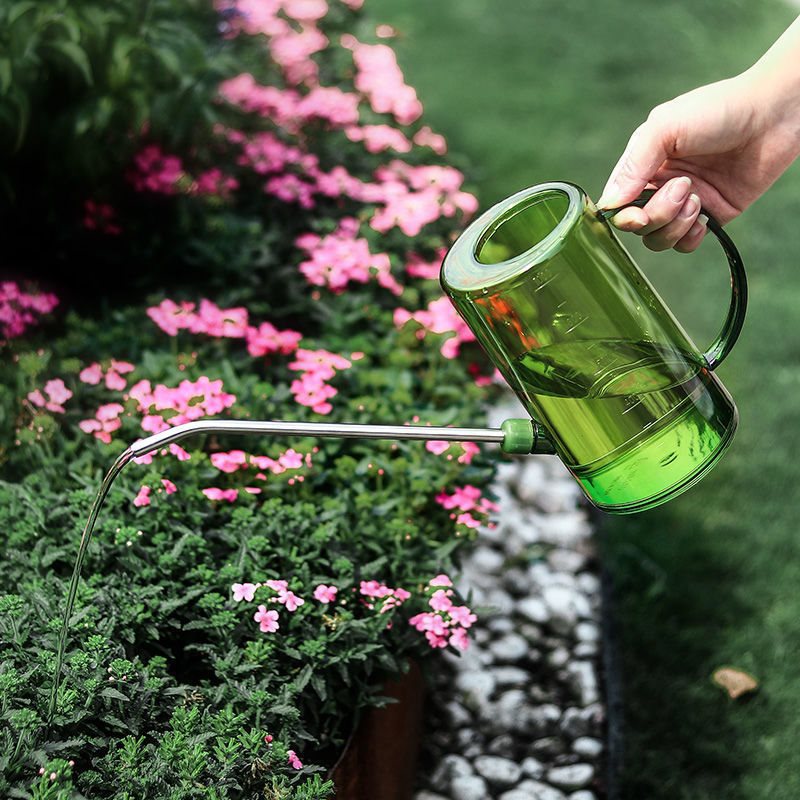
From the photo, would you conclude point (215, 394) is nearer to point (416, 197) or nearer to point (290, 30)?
point (416, 197)

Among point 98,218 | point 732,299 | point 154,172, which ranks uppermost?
point 732,299

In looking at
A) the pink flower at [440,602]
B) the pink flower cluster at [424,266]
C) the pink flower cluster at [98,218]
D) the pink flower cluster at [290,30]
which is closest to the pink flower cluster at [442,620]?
the pink flower at [440,602]

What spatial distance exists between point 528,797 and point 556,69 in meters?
3.92

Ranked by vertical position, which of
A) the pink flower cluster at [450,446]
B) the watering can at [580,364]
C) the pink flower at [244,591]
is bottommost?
the pink flower at [244,591]

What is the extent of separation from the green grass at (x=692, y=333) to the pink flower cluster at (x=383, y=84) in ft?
1.18

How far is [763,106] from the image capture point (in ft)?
5.90

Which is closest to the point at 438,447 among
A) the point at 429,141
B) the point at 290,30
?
the point at 429,141

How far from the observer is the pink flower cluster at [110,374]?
2348 millimetres

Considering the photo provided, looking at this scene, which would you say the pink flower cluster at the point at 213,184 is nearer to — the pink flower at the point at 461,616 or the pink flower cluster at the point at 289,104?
the pink flower cluster at the point at 289,104

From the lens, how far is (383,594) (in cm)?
193

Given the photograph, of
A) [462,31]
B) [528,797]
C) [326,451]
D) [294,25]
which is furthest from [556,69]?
[528,797]

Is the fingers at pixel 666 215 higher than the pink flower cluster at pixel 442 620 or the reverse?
higher

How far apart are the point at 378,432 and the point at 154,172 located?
1.97 metres

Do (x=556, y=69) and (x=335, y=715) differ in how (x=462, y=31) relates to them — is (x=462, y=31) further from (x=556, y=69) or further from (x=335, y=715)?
(x=335, y=715)
